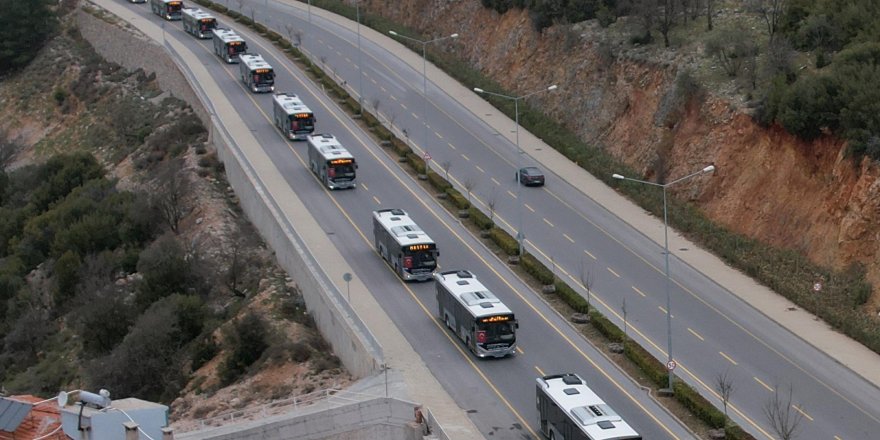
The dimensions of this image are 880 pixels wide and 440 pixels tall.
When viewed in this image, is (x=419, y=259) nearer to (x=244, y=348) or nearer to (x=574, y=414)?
(x=244, y=348)

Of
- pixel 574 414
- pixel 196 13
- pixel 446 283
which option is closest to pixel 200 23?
pixel 196 13

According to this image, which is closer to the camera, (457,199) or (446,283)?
(446,283)

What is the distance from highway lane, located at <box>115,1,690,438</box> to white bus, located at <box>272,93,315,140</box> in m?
0.93

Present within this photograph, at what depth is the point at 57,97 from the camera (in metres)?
122

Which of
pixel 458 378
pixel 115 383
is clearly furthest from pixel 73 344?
pixel 458 378

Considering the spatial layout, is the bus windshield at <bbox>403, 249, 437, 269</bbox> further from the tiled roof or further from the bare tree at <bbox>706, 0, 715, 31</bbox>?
the bare tree at <bbox>706, 0, 715, 31</bbox>

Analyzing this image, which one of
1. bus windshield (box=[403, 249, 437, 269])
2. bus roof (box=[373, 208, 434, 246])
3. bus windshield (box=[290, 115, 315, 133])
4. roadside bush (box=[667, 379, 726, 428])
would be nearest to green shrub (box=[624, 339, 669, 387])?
roadside bush (box=[667, 379, 726, 428])

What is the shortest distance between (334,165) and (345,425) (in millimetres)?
31480

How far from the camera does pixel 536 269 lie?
63812mm

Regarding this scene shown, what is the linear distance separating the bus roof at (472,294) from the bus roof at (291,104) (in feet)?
109

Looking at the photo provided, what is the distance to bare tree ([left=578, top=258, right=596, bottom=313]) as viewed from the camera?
201 ft

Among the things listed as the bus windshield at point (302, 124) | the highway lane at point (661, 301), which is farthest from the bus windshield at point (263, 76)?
the bus windshield at point (302, 124)

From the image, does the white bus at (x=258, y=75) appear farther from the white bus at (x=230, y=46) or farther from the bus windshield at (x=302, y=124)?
the bus windshield at (x=302, y=124)

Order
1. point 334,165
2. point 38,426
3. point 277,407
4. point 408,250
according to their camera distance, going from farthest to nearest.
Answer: point 334,165 → point 408,250 → point 277,407 → point 38,426
